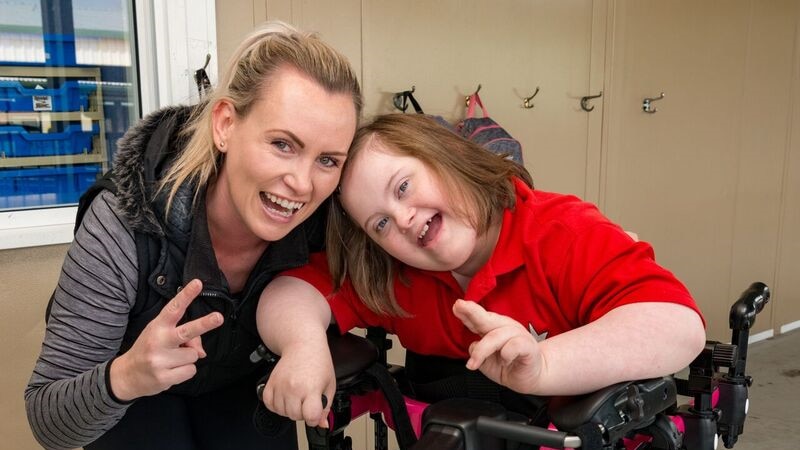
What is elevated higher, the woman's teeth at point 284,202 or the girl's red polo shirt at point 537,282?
the woman's teeth at point 284,202

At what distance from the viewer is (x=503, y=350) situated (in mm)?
921

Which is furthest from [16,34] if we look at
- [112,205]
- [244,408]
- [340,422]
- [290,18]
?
[340,422]

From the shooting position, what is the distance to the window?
1.94 meters

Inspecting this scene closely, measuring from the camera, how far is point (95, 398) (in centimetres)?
113

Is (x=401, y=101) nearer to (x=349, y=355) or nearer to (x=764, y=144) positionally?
(x=349, y=355)

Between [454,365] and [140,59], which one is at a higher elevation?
[140,59]

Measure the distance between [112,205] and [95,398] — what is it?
0.32m

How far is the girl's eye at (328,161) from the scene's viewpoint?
1227 mm

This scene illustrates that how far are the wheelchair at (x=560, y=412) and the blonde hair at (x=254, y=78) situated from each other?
0.34m

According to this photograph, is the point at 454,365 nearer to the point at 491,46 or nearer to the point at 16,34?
the point at 16,34

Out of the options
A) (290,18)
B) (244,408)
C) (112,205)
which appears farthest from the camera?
(290,18)

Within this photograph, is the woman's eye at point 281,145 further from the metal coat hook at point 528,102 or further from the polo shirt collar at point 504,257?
the metal coat hook at point 528,102

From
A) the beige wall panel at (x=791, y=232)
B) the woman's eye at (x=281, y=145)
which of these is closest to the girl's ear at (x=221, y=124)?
the woman's eye at (x=281, y=145)

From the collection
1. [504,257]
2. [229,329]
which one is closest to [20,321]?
[229,329]
